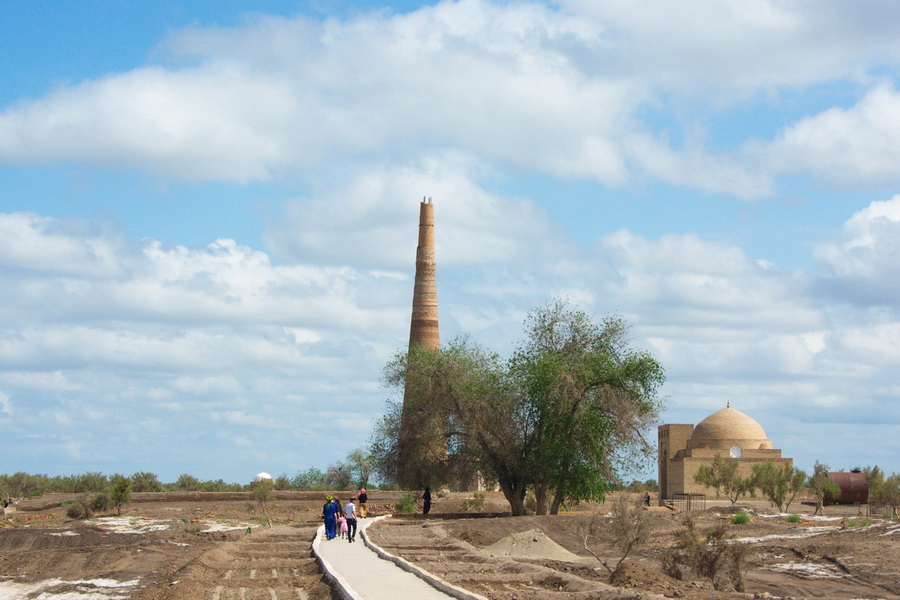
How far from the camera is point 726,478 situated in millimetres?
55969

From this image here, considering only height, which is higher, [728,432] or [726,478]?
[728,432]

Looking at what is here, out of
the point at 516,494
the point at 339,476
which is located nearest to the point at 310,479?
the point at 339,476

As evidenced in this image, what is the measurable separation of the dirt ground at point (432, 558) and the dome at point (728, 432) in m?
26.0

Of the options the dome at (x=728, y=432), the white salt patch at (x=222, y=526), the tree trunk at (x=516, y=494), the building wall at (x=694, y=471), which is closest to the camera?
the white salt patch at (x=222, y=526)

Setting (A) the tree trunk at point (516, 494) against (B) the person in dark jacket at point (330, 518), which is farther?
(A) the tree trunk at point (516, 494)

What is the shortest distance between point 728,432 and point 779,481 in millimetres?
14956

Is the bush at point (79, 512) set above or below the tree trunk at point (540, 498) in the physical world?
below

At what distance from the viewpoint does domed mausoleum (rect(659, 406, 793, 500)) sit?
61844 millimetres

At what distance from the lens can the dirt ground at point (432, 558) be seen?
17594 millimetres

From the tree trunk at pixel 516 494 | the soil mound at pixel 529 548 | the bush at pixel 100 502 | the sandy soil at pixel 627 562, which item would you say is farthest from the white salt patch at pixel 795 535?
the bush at pixel 100 502

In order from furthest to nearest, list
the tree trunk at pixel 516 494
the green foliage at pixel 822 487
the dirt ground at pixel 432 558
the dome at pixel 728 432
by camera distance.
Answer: the dome at pixel 728 432 → the green foliage at pixel 822 487 → the tree trunk at pixel 516 494 → the dirt ground at pixel 432 558

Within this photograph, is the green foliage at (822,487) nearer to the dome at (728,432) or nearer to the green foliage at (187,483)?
the dome at (728,432)

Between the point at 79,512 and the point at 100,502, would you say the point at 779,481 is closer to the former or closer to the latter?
the point at 100,502

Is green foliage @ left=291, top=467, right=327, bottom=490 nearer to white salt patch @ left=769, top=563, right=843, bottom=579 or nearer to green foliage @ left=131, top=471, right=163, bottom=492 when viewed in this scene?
green foliage @ left=131, top=471, right=163, bottom=492
